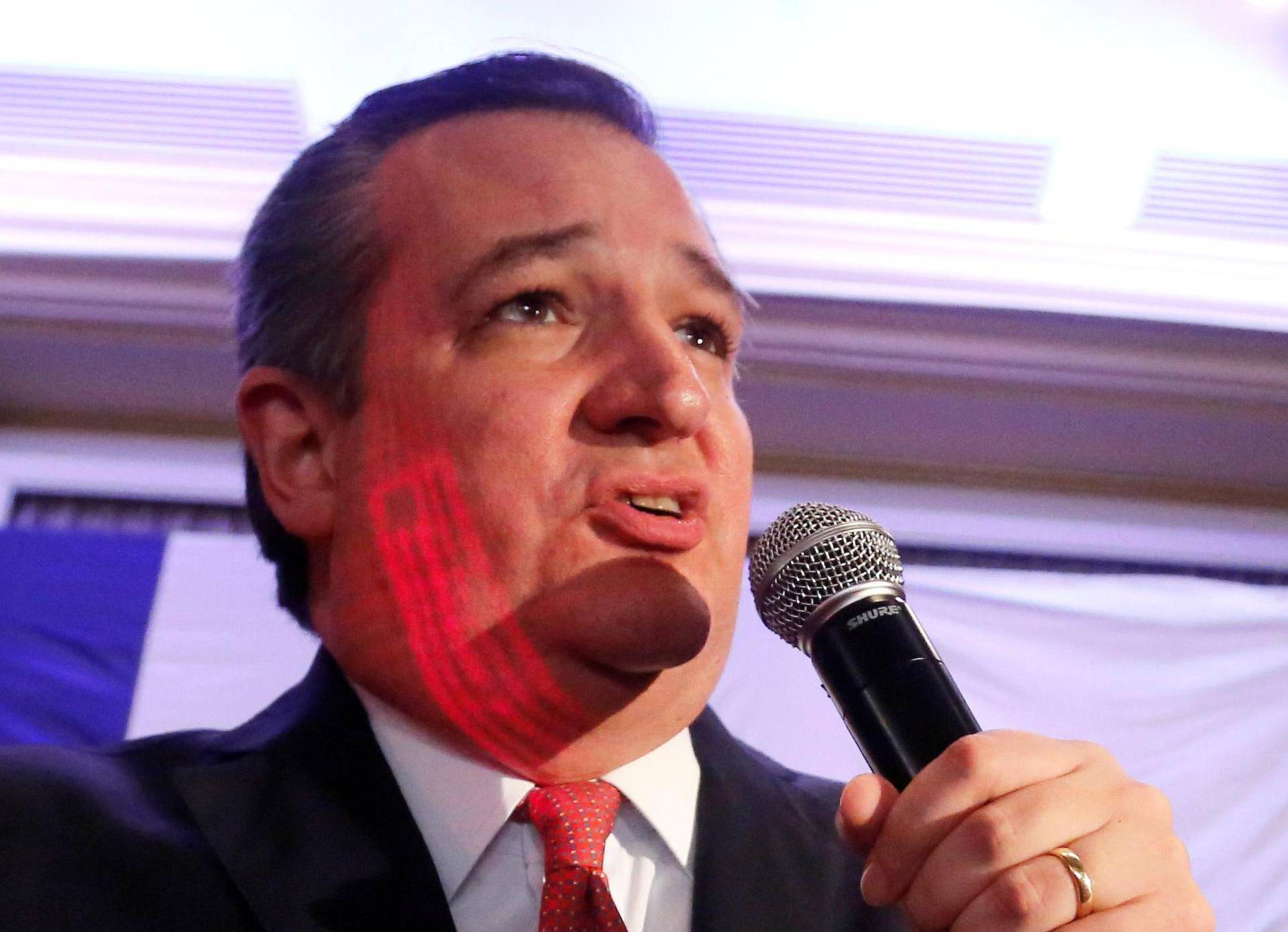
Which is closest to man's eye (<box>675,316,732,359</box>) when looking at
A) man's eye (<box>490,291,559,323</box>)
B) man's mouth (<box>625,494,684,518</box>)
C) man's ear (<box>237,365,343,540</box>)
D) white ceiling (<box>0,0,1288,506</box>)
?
man's eye (<box>490,291,559,323</box>)

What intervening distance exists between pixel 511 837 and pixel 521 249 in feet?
1.73

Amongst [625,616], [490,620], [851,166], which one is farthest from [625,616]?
[851,166]

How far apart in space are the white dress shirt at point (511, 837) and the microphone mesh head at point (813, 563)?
0.29 meters

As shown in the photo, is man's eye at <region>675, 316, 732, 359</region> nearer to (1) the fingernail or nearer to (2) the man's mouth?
A: (2) the man's mouth

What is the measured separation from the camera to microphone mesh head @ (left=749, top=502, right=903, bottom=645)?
85 cm

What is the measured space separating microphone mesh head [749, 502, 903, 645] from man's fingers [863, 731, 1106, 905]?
140 mm

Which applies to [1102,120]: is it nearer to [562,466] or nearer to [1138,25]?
[1138,25]

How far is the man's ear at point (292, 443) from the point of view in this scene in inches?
49.7

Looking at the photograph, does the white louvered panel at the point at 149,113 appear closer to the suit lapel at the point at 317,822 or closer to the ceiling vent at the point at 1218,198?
the suit lapel at the point at 317,822

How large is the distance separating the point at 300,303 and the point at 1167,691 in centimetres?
138

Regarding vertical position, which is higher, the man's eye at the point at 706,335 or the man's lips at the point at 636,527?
the man's eye at the point at 706,335

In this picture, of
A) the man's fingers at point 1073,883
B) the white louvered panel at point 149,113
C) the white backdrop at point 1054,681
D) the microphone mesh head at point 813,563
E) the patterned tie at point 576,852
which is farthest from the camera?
the white louvered panel at point 149,113

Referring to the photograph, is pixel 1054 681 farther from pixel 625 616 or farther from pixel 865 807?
pixel 865 807

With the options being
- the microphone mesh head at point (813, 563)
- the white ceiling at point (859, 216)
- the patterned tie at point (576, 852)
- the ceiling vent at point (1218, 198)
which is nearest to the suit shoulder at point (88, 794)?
the patterned tie at point (576, 852)
